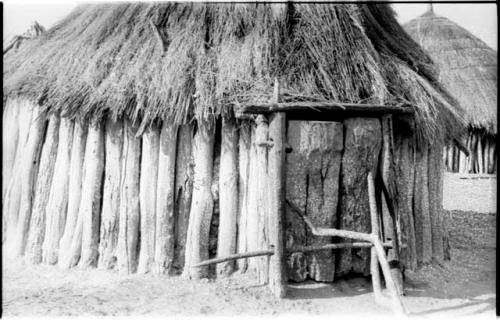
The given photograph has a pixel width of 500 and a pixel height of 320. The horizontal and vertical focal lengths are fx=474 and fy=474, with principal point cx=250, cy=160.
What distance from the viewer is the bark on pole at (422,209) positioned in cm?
619

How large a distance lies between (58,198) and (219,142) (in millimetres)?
2220

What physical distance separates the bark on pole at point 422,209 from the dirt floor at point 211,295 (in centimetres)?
36

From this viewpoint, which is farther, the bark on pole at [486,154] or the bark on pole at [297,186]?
the bark on pole at [486,154]

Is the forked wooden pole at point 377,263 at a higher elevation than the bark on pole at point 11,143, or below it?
below

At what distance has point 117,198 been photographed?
18.6 ft

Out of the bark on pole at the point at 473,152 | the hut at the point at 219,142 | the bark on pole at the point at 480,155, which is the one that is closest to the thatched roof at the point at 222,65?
the hut at the point at 219,142

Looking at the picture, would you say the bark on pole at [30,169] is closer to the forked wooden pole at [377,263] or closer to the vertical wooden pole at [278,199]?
the vertical wooden pole at [278,199]

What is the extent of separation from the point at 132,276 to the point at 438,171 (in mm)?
4336

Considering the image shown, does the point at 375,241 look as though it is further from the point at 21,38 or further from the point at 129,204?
the point at 21,38

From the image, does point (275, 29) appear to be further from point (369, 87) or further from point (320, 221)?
point (320, 221)

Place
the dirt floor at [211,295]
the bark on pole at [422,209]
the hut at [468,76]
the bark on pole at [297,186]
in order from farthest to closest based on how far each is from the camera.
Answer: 1. the hut at [468,76]
2. the bark on pole at [422,209]
3. the bark on pole at [297,186]
4. the dirt floor at [211,295]

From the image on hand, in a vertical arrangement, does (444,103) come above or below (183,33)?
below

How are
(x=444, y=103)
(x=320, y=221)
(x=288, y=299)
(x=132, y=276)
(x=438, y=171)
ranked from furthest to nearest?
1. (x=438, y=171)
2. (x=444, y=103)
3. (x=132, y=276)
4. (x=320, y=221)
5. (x=288, y=299)

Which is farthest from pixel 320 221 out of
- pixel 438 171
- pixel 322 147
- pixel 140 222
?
pixel 438 171
